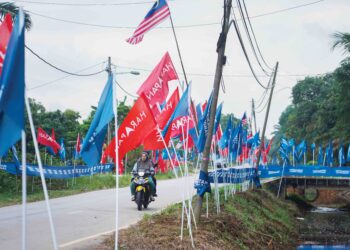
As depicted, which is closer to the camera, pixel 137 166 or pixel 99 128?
pixel 99 128

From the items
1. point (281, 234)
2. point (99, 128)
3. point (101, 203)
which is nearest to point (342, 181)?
point (281, 234)

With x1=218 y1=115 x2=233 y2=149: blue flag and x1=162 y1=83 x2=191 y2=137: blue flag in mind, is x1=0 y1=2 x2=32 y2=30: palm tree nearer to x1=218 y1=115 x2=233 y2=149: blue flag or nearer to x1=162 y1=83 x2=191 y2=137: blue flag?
x1=218 y1=115 x2=233 y2=149: blue flag

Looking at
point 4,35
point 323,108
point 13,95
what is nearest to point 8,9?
point 4,35

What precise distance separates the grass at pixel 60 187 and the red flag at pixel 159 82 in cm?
909

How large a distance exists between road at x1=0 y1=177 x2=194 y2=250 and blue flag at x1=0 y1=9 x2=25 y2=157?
4.12 meters

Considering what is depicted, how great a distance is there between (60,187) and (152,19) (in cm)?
1555

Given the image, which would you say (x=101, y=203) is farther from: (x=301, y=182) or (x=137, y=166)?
(x=301, y=182)

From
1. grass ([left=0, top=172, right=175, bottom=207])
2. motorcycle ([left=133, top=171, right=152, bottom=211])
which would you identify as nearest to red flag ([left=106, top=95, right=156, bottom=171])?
motorcycle ([left=133, top=171, right=152, bottom=211])

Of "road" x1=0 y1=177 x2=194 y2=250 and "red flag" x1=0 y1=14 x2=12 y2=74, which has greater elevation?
"red flag" x1=0 y1=14 x2=12 y2=74

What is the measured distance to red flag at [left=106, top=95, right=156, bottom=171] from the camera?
8938 mm

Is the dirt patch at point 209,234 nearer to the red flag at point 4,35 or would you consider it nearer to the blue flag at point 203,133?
the blue flag at point 203,133

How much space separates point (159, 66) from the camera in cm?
1101

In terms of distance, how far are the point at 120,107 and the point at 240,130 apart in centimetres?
2567

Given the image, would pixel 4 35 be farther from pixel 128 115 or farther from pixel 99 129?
pixel 99 129
